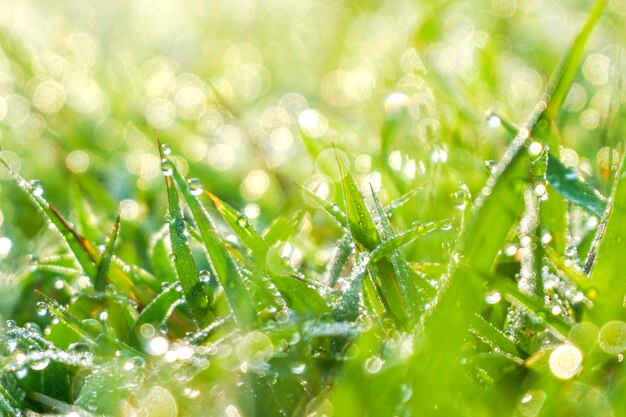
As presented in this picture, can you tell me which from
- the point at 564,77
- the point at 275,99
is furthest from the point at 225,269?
the point at 275,99

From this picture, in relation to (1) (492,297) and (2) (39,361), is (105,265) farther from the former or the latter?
(1) (492,297)

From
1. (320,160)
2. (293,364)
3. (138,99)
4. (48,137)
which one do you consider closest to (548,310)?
(293,364)

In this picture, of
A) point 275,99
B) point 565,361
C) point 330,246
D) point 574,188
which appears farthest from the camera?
point 275,99

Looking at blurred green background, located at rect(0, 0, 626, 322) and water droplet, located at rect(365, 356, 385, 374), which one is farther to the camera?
blurred green background, located at rect(0, 0, 626, 322)

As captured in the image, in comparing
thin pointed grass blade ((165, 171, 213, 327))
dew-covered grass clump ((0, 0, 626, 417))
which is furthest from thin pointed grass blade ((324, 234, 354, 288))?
thin pointed grass blade ((165, 171, 213, 327))

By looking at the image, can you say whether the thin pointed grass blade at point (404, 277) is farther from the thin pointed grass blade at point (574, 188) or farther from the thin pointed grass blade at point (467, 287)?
the thin pointed grass blade at point (574, 188)

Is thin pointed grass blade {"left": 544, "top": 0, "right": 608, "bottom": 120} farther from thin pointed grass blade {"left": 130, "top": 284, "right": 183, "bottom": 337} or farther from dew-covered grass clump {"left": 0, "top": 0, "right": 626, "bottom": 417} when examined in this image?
thin pointed grass blade {"left": 130, "top": 284, "right": 183, "bottom": 337}

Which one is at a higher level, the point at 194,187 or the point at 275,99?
the point at 275,99
